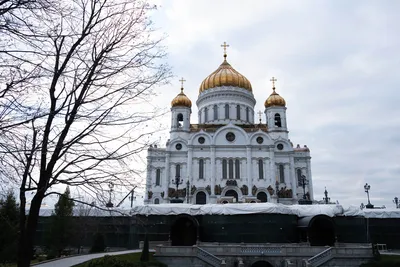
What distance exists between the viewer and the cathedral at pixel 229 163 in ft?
138

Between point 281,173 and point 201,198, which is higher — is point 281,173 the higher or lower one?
the higher one

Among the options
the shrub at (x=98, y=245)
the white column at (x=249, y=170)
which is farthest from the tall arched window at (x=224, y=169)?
the shrub at (x=98, y=245)

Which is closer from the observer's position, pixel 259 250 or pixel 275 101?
pixel 259 250

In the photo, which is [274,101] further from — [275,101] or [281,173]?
[281,173]

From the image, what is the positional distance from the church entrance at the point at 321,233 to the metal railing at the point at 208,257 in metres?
7.93

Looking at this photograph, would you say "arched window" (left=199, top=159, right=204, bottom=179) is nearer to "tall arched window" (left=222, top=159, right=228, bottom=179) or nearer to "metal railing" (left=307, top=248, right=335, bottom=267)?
"tall arched window" (left=222, top=159, right=228, bottom=179)

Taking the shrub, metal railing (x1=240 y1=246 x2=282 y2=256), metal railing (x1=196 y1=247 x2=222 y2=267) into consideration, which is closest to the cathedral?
the shrub

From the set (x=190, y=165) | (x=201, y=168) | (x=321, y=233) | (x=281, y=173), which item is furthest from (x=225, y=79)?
(x=321, y=233)

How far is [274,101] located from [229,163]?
12353 mm

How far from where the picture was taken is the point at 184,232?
25.0m

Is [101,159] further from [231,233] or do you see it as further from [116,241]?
[116,241]

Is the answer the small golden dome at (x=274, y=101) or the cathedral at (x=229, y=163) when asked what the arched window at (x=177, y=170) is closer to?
the cathedral at (x=229, y=163)

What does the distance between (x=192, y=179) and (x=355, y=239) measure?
2216 centimetres

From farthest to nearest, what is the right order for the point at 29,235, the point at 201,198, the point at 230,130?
the point at 230,130 < the point at 201,198 < the point at 29,235
